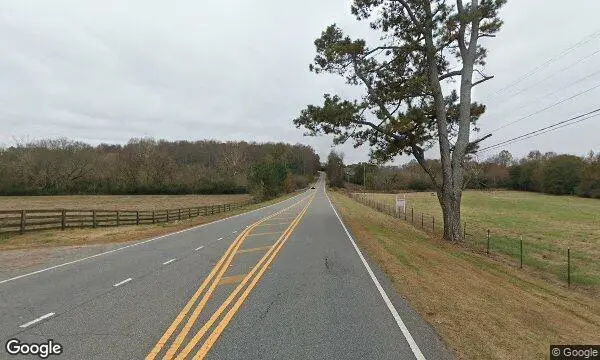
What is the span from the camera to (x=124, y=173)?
3782 inches

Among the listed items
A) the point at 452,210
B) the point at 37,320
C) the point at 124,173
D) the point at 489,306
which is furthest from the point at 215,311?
the point at 124,173

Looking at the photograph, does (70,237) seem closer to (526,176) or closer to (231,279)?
(231,279)

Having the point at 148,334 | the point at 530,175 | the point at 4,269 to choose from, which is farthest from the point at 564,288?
the point at 530,175

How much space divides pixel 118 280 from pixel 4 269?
13.3 feet

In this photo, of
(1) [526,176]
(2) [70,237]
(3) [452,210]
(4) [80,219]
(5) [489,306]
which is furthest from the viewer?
(1) [526,176]

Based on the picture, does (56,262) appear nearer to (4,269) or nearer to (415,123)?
(4,269)

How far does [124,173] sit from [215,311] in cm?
9820

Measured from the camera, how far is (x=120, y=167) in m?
96.8

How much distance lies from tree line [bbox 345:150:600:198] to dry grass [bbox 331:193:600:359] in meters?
71.4

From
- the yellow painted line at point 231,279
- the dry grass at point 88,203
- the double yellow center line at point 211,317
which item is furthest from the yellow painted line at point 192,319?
the dry grass at point 88,203

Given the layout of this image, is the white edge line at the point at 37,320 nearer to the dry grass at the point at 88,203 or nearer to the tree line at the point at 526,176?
the dry grass at the point at 88,203

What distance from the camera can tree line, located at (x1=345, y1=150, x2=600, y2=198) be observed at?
3804 inches

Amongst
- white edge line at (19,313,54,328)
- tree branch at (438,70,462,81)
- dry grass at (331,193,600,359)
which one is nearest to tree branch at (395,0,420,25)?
tree branch at (438,70,462,81)

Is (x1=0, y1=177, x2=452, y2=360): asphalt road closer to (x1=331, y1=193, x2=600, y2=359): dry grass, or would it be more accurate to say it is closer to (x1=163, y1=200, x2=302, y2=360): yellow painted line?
(x1=163, y1=200, x2=302, y2=360): yellow painted line
